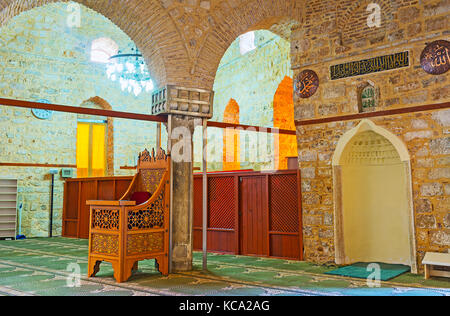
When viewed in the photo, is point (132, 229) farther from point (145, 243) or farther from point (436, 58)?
point (436, 58)

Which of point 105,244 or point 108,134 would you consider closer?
point 105,244

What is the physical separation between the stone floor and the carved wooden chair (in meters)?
0.21

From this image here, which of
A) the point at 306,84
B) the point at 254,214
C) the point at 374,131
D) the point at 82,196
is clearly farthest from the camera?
the point at 82,196

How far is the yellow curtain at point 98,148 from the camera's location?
39.4 feet

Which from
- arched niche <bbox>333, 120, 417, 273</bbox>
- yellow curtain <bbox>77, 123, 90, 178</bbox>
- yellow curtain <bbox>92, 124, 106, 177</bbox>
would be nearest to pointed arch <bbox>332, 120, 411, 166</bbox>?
arched niche <bbox>333, 120, 417, 273</bbox>

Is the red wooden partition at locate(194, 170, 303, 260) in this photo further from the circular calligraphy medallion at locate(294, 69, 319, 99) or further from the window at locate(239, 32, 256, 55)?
the window at locate(239, 32, 256, 55)

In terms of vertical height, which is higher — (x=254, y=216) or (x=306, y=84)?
(x=306, y=84)

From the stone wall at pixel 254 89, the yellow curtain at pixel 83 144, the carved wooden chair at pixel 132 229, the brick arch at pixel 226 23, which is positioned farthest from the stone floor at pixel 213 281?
the yellow curtain at pixel 83 144

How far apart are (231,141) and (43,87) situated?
5044 mm

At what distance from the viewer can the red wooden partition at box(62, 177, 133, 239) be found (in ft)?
28.5

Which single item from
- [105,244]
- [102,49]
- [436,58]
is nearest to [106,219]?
[105,244]

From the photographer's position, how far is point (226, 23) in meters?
5.62

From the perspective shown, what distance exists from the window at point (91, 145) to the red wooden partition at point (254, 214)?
5840 mm
